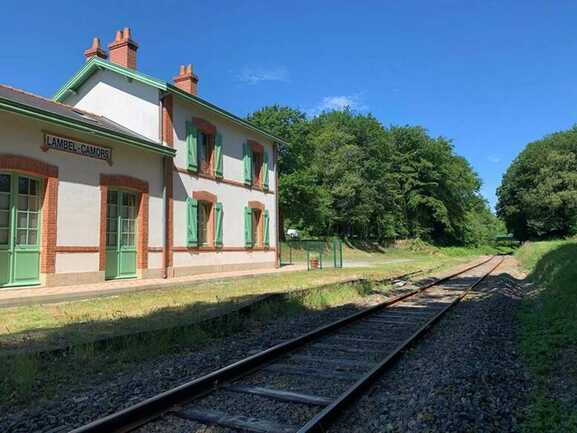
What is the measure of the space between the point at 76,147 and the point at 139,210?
9.63 feet

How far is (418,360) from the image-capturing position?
634 centimetres

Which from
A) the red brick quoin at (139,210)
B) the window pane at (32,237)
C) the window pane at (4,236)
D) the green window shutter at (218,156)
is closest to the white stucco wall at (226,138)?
the green window shutter at (218,156)

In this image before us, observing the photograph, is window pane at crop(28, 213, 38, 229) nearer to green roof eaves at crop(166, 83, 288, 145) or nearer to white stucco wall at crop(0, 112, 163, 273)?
white stucco wall at crop(0, 112, 163, 273)

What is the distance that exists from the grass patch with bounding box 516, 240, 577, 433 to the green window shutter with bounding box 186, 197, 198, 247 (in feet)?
→ 34.6

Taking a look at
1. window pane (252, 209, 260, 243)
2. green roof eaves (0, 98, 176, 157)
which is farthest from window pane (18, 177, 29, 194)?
window pane (252, 209, 260, 243)

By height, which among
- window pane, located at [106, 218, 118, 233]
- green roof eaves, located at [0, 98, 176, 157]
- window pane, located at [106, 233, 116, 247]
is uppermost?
green roof eaves, located at [0, 98, 176, 157]

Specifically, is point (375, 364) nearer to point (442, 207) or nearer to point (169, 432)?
Answer: point (169, 432)

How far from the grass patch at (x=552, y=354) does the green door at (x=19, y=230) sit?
35.5 feet

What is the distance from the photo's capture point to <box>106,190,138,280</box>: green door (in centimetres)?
1427

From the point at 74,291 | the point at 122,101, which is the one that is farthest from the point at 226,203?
the point at 74,291

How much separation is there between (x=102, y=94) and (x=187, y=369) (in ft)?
48.2

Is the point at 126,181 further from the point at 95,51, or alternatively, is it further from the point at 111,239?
the point at 95,51

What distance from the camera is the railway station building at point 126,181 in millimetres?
11875

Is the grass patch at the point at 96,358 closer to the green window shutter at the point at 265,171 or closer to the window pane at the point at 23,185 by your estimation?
the window pane at the point at 23,185
